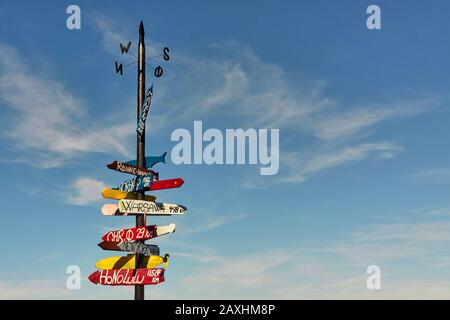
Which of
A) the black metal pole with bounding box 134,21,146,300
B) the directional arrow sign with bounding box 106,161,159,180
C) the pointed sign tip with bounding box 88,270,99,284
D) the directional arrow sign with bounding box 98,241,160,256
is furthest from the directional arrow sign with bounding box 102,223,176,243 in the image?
the directional arrow sign with bounding box 106,161,159,180

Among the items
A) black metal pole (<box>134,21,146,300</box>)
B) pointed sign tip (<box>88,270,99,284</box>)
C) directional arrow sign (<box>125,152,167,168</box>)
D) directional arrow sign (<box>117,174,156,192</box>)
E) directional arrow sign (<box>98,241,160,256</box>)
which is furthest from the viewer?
directional arrow sign (<box>125,152,167,168</box>)

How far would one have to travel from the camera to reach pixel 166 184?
70.1ft

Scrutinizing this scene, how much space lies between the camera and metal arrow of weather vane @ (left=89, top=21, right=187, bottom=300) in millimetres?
20516

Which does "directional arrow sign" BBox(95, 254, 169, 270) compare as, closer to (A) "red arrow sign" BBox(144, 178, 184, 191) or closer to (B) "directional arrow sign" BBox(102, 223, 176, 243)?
(B) "directional arrow sign" BBox(102, 223, 176, 243)

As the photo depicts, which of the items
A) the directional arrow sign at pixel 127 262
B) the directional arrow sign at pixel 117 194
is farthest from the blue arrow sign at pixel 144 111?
the directional arrow sign at pixel 127 262

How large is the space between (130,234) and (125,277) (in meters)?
1.53

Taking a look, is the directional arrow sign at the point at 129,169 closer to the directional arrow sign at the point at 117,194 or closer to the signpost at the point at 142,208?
the directional arrow sign at the point at 117,194

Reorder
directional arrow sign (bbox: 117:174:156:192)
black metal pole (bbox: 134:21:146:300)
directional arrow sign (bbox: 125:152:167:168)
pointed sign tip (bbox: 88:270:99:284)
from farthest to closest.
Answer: directional arrow sign (bbox: 125:152:167:168)
directional arrow sign (bbox: 117:174:156:192)
black metal pole (bbox: 134:21:146:300)
pointed sign tip (bbox: 88:270:99:284)

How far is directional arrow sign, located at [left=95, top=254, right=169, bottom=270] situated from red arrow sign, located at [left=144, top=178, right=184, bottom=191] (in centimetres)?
249

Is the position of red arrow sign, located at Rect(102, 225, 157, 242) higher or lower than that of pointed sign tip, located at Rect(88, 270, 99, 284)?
higher

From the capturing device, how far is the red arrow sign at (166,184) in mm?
21203

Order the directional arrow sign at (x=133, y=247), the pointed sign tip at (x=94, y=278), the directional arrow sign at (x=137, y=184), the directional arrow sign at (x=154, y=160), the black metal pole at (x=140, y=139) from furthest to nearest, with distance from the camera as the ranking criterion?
the directional arrow sign at (x=154, y=160) < the directional arrow sign at (x=137, y=184) < the black metal pole at (x=140, y=139) < the directional arrow sign at (x=133, y=247) < the pointed sign tip at (x=94, y=278)

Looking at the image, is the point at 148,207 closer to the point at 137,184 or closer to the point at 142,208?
the point at 142,208
